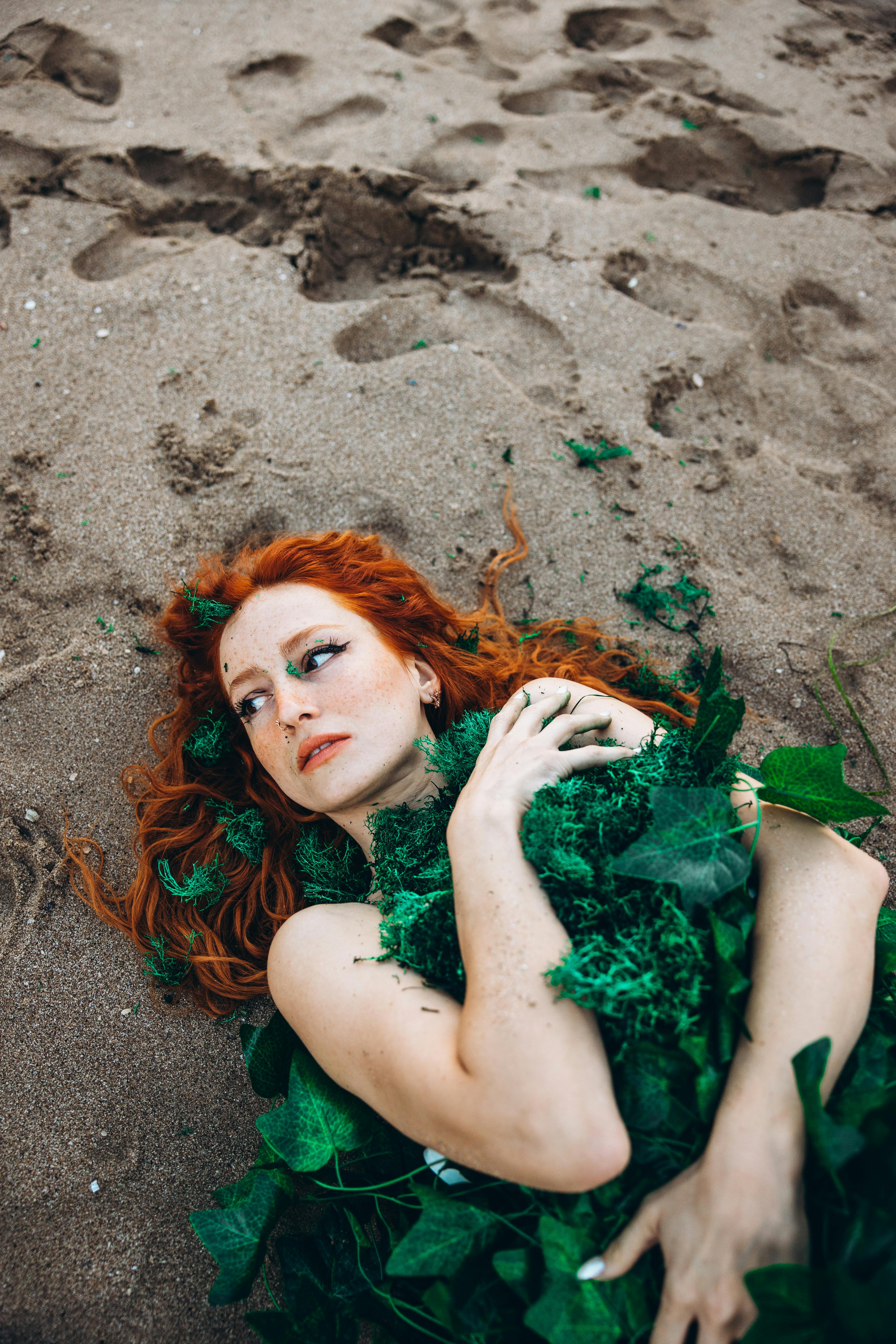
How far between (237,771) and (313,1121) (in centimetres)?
110

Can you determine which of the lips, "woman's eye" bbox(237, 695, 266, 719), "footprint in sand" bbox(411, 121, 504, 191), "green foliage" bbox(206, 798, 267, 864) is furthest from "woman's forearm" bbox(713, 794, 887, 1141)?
"footprint in sand" bbox(411, 121, 504, 191)

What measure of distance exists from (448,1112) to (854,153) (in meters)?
4.69

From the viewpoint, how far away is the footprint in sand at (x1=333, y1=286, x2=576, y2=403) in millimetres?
3074

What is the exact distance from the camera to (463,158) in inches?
139

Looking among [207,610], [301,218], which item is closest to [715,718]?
[207,610]

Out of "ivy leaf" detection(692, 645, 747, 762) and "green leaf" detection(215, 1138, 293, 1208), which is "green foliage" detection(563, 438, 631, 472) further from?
"green leaf" detection(215, 1138, 293, 1208)

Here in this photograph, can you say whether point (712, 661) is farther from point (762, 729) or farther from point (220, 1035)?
point (220, 1035)

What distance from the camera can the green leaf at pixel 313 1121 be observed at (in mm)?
1702

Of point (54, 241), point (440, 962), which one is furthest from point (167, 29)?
point (440, 962)

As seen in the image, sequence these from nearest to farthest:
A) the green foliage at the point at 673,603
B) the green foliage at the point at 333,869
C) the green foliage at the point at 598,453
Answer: the green foliage at the point at 333,869 < the green foliage at the point at 673,603 < the green foliage at the point at 598,453

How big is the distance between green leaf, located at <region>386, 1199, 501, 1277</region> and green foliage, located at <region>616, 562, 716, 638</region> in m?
1.92

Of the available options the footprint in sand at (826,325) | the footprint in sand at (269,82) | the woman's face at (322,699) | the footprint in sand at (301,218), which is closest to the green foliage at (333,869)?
the woman's face at (322,699)

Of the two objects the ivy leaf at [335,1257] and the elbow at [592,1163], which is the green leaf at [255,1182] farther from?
the elbow at [592,1163]

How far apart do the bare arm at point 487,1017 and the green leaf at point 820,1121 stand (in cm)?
34
